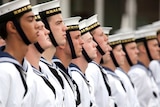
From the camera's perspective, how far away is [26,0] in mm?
6055

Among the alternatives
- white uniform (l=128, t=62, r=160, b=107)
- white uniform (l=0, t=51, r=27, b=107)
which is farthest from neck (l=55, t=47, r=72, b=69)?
white uniform (l=128, t=62, r=160, b=107)

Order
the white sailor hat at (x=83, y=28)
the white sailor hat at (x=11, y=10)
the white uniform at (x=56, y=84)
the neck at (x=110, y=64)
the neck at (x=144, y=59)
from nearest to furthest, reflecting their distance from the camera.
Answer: the white sailor hat at (x=11, y=10) < the white uniform at (x=56, y=84) < the white sailor hat at (x=83, y=28) < the neck at (x=110, y=64) < the neck at (x=144, y=59)

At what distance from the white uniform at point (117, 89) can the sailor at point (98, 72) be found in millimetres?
433

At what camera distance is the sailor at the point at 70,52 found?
7.11 meters

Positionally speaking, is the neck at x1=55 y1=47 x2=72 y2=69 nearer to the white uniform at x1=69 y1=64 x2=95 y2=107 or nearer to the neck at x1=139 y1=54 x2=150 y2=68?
the white uniform at x1=69 y1=64 x2=95 y2=107

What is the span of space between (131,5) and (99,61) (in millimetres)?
12272

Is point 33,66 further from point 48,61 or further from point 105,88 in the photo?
point 105,88

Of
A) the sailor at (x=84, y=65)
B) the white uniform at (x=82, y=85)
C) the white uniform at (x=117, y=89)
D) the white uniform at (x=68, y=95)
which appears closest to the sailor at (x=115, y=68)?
the white uniform at (x=117, y=89)

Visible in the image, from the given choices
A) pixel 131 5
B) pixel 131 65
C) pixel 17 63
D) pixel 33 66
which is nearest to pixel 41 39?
pixel 33 66

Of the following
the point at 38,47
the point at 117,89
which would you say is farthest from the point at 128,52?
the point at 38,47

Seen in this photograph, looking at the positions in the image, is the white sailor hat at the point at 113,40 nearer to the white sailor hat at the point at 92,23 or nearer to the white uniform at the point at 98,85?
the white sailor hat at the point at 92,23

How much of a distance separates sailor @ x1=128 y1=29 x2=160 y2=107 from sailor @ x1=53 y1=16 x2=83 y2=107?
3.42 m

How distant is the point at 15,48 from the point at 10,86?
351mm

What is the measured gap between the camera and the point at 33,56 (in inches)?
251
